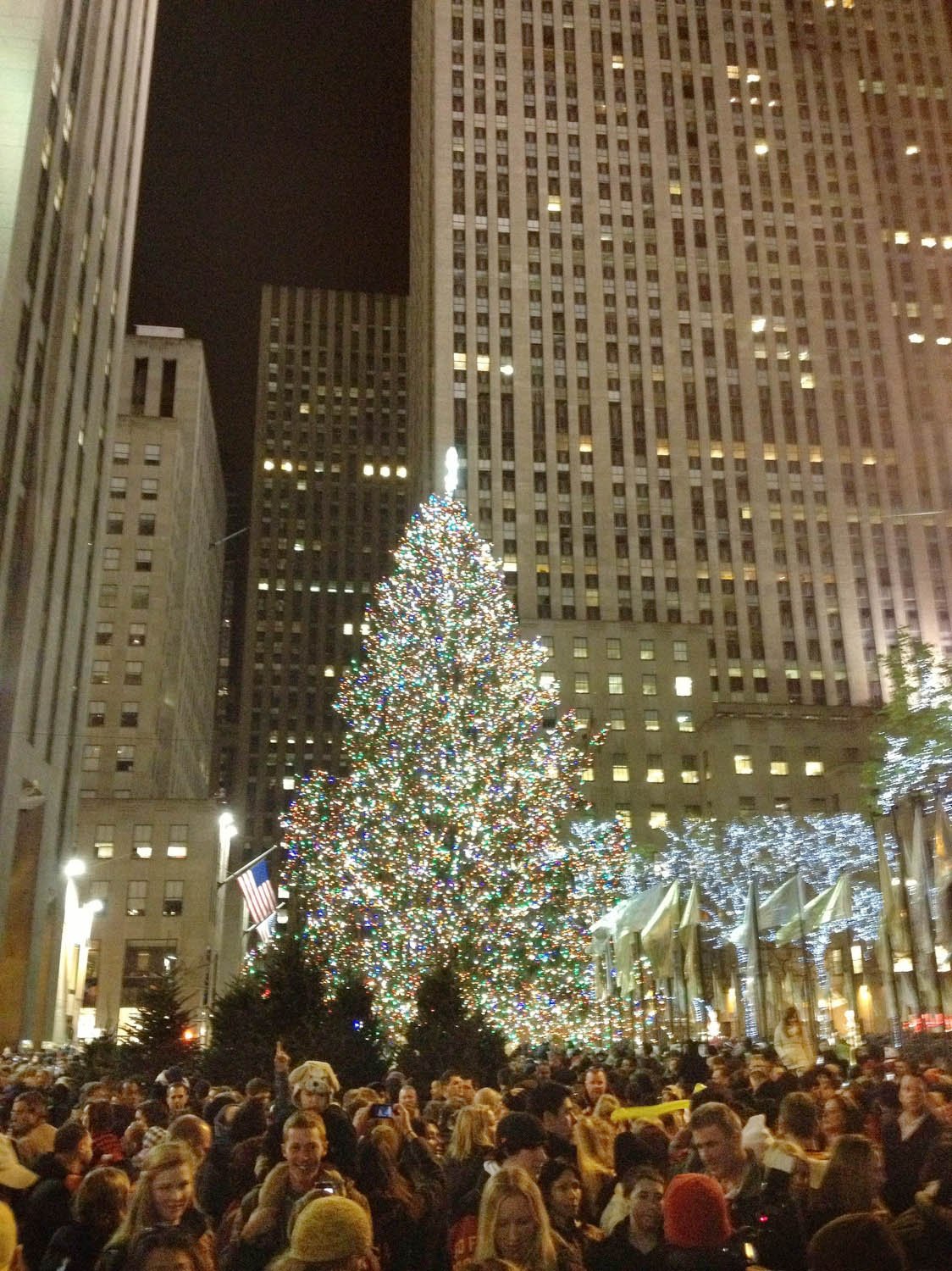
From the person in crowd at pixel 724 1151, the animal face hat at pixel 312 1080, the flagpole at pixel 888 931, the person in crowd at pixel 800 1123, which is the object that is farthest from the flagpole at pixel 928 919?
the person in crowd at pixel 724 1151

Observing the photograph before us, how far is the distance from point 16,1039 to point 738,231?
308 ft

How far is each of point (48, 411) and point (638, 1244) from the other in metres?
50.5

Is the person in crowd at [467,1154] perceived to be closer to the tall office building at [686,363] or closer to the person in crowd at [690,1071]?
the person in crowd at [690,1071]

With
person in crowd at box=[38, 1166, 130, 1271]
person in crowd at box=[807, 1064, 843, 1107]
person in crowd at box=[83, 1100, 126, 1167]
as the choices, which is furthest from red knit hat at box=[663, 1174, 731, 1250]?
person in crowd at box=[807, 1064, 843, 1107]

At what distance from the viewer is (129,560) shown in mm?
98000

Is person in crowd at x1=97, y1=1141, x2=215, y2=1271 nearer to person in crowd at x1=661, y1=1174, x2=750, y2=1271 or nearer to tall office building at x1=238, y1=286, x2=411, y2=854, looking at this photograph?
person in crowd at x1=661, y1=1174, x2=750, y2=1271

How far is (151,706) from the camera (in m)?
94.9

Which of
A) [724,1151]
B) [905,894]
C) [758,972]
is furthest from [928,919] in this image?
[724,1151]

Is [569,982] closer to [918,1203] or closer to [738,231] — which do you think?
[918,1203]

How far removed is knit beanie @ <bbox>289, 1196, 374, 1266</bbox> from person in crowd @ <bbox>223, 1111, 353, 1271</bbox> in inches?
91.3

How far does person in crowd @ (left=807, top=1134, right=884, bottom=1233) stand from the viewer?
6137mm

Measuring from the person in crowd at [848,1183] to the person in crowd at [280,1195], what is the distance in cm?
265

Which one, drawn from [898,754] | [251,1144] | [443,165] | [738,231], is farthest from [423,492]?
[251,1144]

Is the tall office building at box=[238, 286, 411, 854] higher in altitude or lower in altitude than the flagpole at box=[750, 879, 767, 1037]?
higher
